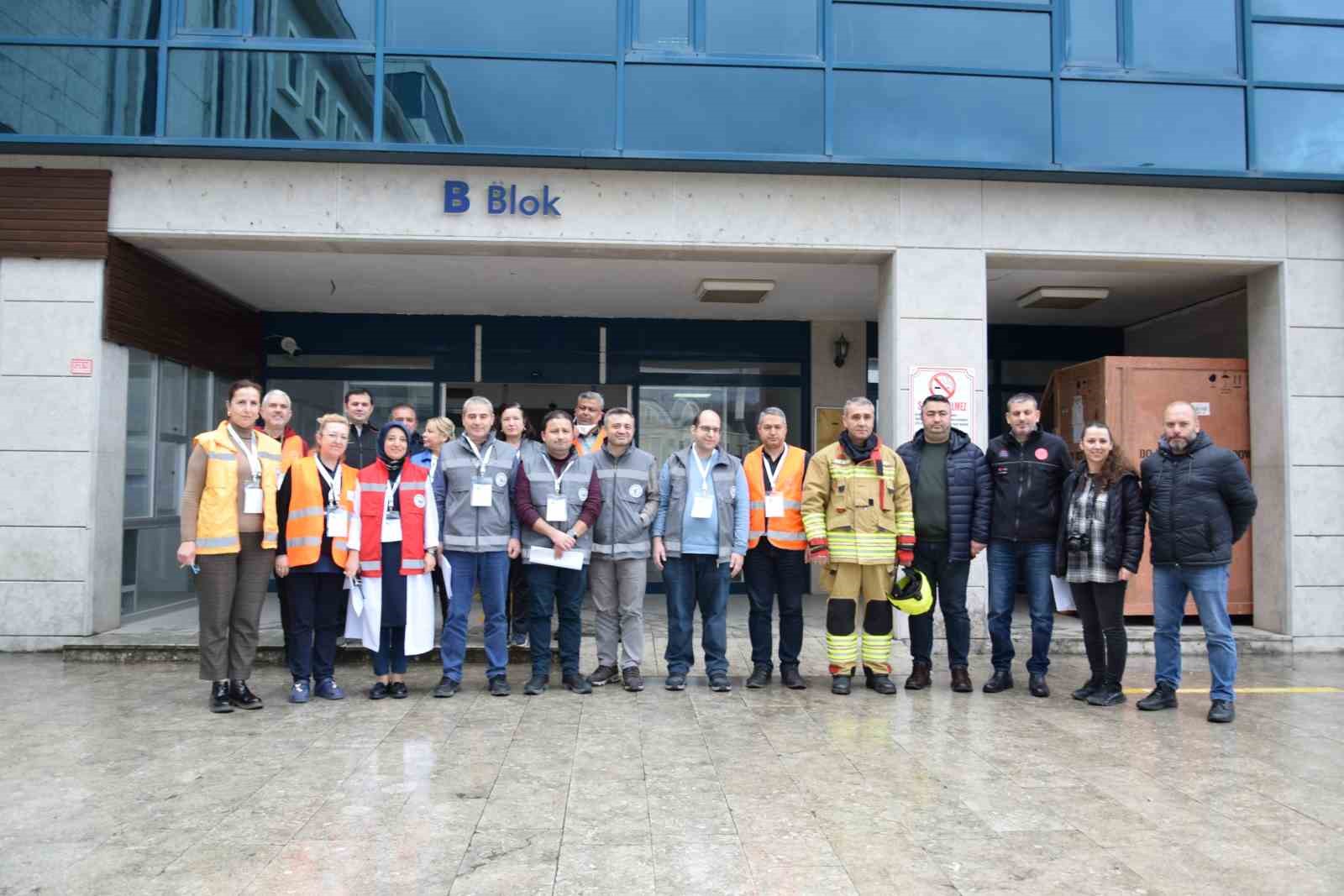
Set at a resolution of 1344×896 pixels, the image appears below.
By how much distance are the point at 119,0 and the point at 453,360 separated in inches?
192

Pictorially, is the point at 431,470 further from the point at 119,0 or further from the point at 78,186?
the point at 119,0

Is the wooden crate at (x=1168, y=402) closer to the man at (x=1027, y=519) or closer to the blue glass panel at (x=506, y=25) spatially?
the man at (x=1027, y=519)

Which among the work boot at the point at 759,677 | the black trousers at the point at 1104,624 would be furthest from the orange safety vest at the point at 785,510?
the black trousers at the point at 1104,624

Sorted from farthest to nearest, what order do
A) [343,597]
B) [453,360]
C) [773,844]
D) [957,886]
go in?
[453,360]
[343,597]
[773,844]
[957,886]

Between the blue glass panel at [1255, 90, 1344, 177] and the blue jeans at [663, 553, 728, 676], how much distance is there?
597 centimetres

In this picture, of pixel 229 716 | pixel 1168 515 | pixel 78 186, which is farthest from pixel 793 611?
pixel 78 186

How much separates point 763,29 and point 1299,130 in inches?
185

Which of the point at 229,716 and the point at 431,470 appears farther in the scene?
the point at 431,470

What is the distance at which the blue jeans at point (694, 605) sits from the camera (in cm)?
647

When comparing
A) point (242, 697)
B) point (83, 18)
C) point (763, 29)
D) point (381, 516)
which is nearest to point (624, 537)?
point (381, 516)

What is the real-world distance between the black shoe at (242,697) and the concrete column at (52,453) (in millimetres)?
2460

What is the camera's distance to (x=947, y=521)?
6.44 metres

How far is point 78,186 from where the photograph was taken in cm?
776

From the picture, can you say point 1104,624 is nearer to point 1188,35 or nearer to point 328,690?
point 328,690
